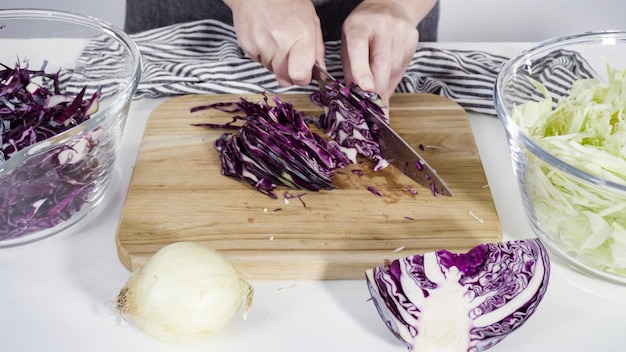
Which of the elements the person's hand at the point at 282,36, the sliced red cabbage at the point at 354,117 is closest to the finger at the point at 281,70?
the person's hand at the point at 282,36

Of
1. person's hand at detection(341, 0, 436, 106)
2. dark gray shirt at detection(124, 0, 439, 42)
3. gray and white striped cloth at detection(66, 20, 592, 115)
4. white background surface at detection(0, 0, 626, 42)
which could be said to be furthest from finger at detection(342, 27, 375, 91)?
white background surface at detection(0, 0, 626, 42)

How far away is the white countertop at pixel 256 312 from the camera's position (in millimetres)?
1423

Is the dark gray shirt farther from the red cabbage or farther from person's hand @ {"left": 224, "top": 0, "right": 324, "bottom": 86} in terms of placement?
the red cabbage

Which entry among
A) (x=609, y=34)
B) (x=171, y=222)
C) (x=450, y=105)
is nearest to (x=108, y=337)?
(x=171, y=222)

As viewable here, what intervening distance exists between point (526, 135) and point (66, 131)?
0.94m

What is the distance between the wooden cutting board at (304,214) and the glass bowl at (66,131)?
0.45ft

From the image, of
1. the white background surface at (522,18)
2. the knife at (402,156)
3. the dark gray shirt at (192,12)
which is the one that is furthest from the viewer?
the white background surface at (522,18)

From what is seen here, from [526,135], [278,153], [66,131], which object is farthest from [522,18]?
[66,131]

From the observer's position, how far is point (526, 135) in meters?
1.46

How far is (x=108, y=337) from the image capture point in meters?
1.43

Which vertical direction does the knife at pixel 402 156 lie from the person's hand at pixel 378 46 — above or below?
below

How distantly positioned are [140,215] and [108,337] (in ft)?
Result: 1.10

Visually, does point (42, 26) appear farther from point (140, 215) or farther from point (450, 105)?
point (450, 105)

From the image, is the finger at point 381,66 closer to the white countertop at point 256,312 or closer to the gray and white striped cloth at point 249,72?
the gray and white striped cloth at point 249,72
